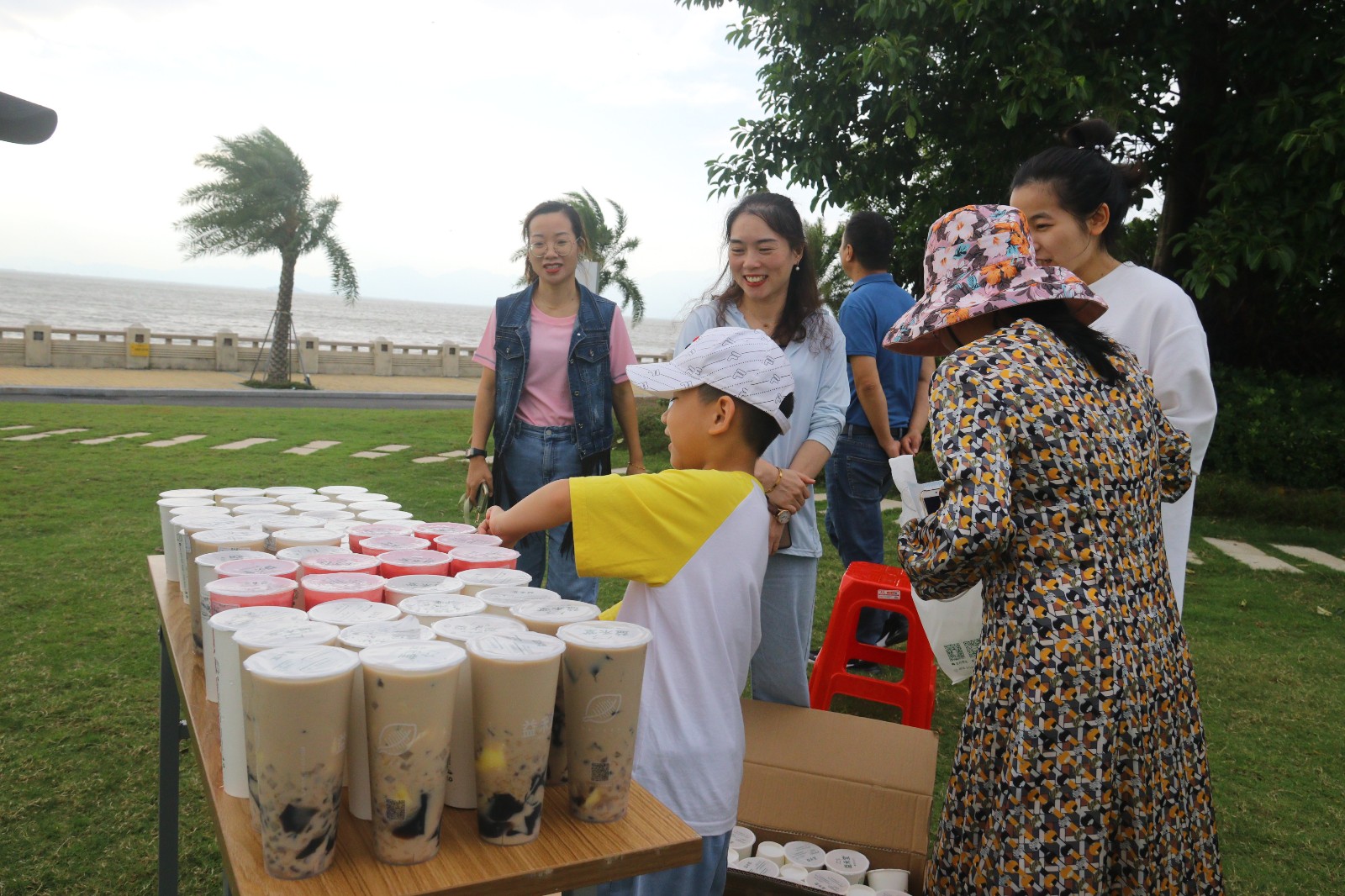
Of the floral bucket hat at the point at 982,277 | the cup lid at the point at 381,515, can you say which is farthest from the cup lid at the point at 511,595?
the floral bucket hat at the point at 982,277

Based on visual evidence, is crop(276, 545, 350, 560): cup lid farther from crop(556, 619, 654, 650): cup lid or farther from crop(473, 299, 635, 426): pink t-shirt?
crop(473, 299, 635, 426): pink t-shirt

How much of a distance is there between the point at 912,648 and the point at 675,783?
205 cm

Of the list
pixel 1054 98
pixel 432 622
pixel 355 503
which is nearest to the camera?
pixel 432 622

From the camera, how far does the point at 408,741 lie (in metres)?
1.02

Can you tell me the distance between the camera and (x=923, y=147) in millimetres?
10094

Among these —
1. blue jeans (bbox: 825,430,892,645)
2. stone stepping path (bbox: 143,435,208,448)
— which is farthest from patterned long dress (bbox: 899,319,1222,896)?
stone stepping path (bbox: 143,435,208,448)

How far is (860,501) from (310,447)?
8306mm

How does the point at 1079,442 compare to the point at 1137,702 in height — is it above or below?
above

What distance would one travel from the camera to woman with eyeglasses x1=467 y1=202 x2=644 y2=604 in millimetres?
3539

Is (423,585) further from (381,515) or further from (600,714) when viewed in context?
(381,515)

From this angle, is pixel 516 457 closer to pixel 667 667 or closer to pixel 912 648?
pixel 912 648

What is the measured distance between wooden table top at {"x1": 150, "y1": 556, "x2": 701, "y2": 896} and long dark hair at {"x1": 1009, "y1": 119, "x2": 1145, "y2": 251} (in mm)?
1776

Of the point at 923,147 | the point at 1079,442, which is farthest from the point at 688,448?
the point at 923,147

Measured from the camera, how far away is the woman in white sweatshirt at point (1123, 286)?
85.7 inches
